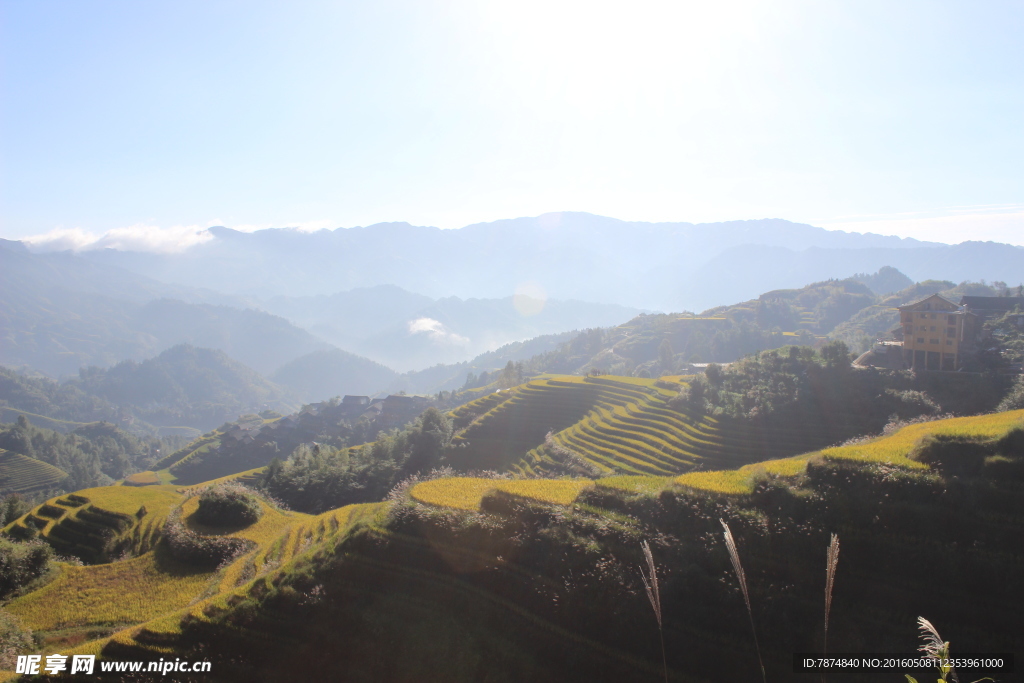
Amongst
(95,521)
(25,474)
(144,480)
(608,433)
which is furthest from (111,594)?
(25,474)

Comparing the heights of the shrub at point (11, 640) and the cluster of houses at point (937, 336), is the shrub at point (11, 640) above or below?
below

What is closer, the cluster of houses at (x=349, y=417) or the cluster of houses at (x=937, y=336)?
the cluster of houses at (x=937, y=336)

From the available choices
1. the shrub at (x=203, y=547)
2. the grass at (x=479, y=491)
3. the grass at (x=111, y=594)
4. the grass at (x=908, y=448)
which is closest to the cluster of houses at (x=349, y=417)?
the shrub at (x=203, y=547)

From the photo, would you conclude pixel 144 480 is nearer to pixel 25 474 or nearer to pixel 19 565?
pixel 25 474

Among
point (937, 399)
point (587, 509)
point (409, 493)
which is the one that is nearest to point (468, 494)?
point (409, 493)

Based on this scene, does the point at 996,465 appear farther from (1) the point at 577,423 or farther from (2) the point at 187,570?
(1) the point at 577,423

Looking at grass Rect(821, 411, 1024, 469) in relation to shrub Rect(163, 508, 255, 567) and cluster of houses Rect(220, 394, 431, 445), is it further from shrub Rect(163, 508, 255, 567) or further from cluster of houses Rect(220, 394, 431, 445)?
cluster of houses Rect(220, 394, 431, 445)

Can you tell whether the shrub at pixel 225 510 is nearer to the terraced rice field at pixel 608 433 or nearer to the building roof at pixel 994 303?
the terraced rice field at pixel 608 433
